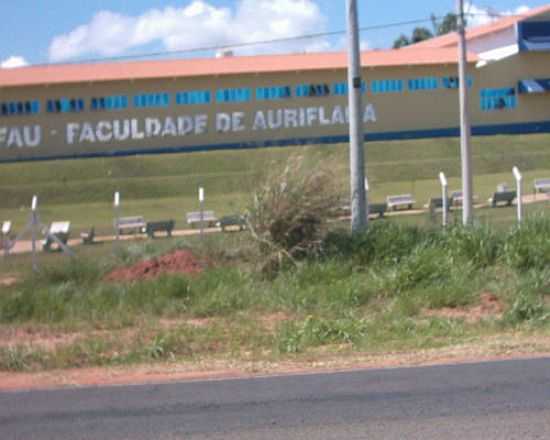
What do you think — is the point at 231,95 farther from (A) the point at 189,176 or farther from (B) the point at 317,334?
(B) the point at 317,334

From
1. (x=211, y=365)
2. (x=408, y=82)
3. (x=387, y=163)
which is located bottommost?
(x=211, y=365)

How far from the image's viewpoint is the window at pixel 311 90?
208 feet

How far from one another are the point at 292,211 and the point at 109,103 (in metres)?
46.1

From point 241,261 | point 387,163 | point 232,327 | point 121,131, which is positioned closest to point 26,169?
point 121,131

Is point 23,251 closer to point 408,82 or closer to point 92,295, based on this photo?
point 92,295

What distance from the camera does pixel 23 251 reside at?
103 feet

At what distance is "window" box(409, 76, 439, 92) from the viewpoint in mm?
64750

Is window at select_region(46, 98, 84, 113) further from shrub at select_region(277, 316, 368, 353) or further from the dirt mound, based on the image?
shrub at select_region(277, 316, 368, 353)

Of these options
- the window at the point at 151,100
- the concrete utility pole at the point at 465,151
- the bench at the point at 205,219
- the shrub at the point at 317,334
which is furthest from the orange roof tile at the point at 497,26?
the shrub at the point at 317,334

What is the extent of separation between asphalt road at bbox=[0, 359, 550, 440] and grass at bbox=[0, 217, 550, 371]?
2129mm

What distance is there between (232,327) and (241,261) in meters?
3.79

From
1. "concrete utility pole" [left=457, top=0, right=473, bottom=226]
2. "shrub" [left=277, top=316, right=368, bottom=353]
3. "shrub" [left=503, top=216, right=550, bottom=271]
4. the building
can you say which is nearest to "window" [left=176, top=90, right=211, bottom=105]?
the building

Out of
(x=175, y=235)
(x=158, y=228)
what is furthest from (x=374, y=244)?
(x=175, y=235)

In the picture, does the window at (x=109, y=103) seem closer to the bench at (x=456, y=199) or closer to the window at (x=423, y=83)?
the window at (x=423, y=83)
